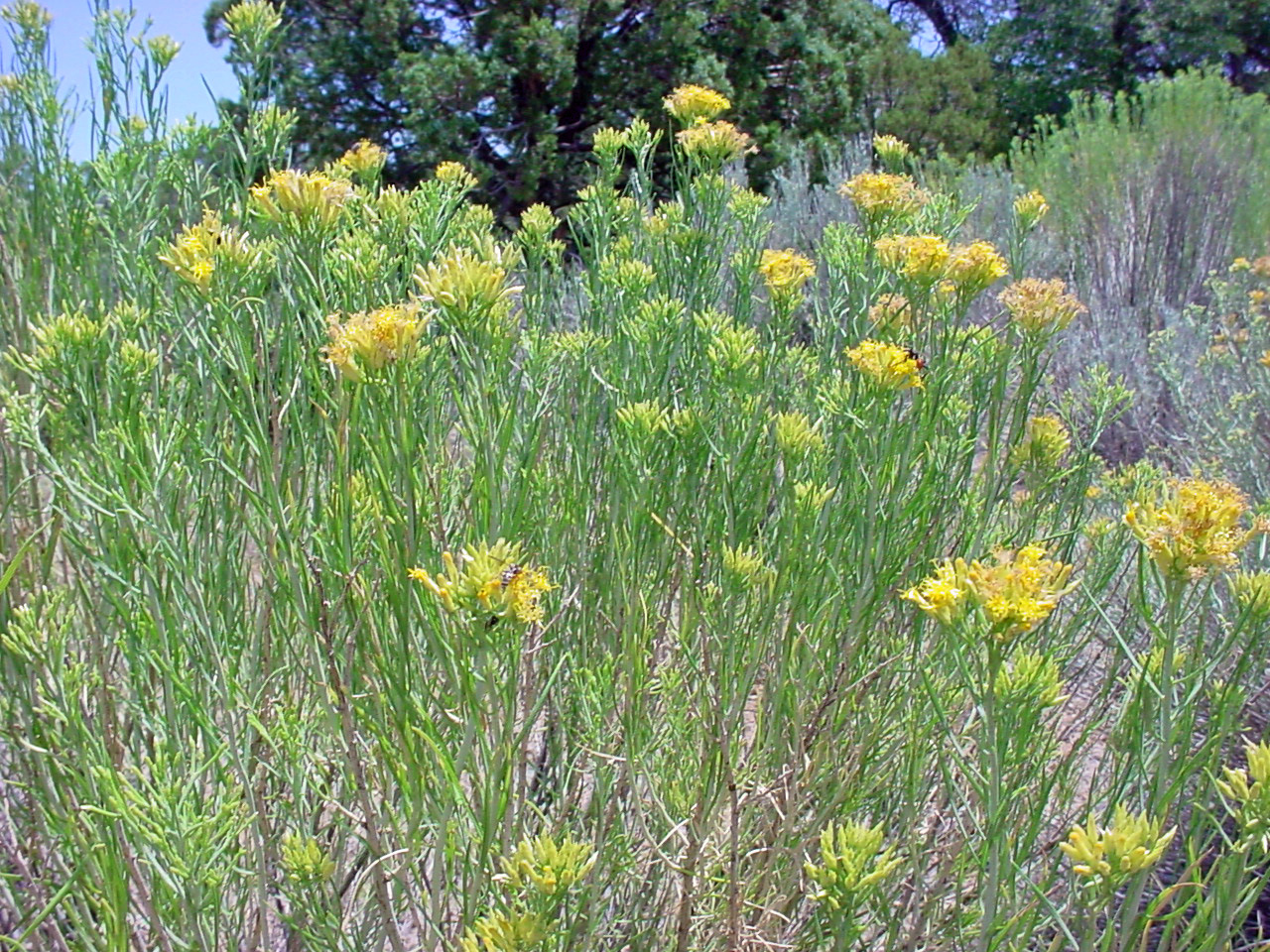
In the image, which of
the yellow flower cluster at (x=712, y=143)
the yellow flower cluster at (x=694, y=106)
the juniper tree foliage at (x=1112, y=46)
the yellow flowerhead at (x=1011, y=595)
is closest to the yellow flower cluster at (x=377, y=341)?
the yellow flowerhead at (x=1011, y=595)

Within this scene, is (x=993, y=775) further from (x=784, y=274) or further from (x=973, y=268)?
(x=784, y=274)

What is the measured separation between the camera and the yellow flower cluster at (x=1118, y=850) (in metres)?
0.89

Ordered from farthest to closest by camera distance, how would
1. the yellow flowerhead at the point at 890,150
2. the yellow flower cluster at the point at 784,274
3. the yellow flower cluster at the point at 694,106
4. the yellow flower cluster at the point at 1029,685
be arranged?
1. the yellow flowerhead at the point at 890,150
2. the yellow flower cluster at the point at 694,106
3. the yellow flower cluster at the point at 784,274
4. the yellow flower cluster at the point at 1029,685

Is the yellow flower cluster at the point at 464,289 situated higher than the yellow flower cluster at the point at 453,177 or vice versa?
the yellow flower cluster at the point at 453,177

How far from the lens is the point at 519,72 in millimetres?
11523

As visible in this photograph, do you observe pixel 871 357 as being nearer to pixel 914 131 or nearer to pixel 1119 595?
pixel 1119 595

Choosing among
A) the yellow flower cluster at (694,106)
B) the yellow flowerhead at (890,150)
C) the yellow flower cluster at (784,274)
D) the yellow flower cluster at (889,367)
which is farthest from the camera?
the yellow flowerhead at (890,150)

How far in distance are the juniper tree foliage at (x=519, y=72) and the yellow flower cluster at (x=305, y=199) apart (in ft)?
33.4

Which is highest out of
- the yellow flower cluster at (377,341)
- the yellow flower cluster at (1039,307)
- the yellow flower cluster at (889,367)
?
the yellow flower cluster at (377,341)

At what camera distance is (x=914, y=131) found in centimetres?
1401

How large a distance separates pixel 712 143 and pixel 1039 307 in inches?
29.6

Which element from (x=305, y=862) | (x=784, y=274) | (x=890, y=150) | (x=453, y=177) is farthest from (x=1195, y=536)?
(x=890, y=150)

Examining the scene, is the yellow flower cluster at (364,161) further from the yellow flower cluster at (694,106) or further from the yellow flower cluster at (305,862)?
the yellow flower cluster at (305,862)

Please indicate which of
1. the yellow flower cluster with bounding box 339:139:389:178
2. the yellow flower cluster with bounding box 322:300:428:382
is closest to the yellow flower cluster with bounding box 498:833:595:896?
the yellow flower cluster with bounding box 322:300:428:382
